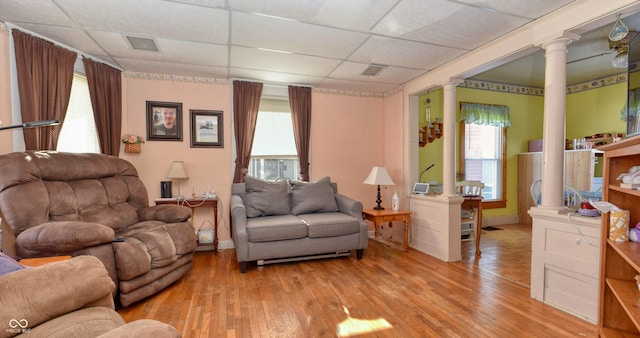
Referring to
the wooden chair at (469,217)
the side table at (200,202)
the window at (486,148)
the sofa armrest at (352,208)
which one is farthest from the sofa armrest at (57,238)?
the window at (486,148)

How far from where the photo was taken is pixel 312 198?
12.2 ft

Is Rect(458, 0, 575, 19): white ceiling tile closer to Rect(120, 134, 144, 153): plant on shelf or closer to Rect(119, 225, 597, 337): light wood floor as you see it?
Rect(119, 225, 597, 337): light wood floor

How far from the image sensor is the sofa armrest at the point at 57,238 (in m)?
1.94

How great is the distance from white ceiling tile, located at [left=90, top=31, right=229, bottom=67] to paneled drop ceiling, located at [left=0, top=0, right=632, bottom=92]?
0.01 metres

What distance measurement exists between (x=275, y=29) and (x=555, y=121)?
8.02ft

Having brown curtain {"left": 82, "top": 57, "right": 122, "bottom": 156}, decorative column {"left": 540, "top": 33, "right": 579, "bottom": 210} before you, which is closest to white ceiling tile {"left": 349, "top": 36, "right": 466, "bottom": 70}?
decorative column {"left": 540, "top": 33, "right": 579, "bottom": 210}

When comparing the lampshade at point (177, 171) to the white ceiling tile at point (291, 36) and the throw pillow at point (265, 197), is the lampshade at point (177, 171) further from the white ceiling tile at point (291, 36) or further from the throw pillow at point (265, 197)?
the white ceiling tile at point (291, 36)

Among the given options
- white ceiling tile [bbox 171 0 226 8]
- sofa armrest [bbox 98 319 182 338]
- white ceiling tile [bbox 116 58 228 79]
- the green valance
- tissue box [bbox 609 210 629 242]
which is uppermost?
white ceiling tile [bbox 171 0 226 8]

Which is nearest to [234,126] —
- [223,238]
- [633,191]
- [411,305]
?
[223,238]

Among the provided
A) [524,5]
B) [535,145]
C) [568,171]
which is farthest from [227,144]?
[535,145]

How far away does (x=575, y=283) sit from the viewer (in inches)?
85.3

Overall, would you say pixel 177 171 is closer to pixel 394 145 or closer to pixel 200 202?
pixel 200 202

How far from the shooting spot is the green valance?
15.9 ft

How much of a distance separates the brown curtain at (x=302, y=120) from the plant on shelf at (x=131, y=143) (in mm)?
2016
